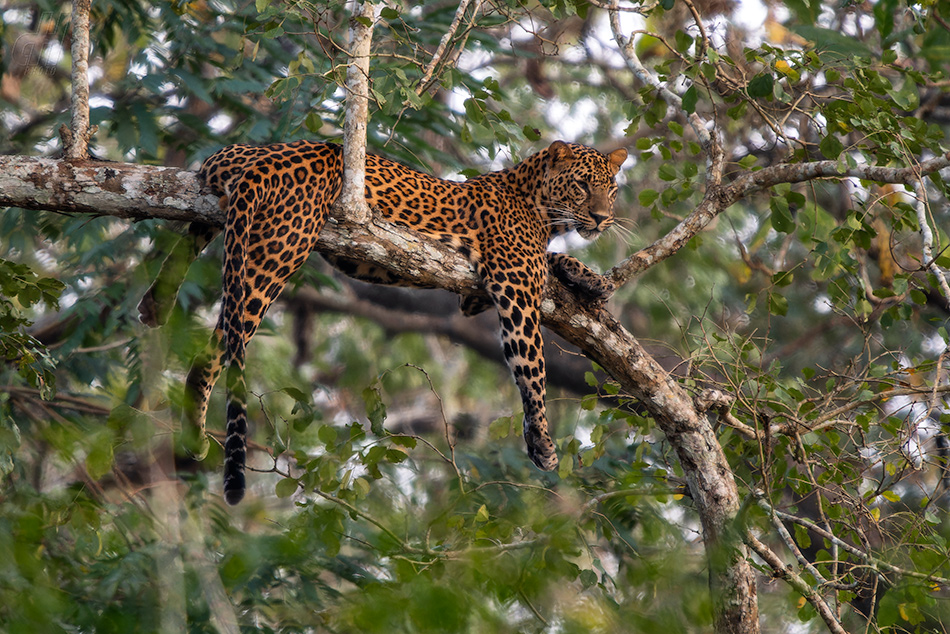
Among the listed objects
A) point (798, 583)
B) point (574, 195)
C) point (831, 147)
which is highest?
point (831, 147)

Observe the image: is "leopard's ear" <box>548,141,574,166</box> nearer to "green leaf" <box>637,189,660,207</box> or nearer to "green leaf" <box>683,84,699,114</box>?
"green leaf" <box>637,189,660,207</box>

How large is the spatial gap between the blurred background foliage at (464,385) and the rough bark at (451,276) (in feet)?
0.59

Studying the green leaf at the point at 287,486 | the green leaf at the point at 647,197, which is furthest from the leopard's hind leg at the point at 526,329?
the green leaf at the point at 287,486

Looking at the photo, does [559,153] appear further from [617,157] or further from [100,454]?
[100,454]

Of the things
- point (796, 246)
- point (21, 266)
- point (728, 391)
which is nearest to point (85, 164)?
point (21, 266)

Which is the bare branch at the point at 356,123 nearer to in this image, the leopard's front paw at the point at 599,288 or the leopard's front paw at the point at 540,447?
the leopard's front paw at the point at 599,288

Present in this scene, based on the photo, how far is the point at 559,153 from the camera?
632 cm

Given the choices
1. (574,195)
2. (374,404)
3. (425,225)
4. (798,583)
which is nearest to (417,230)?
(425,225)

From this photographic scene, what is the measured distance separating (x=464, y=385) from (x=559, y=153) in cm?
909

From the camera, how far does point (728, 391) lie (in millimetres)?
5516

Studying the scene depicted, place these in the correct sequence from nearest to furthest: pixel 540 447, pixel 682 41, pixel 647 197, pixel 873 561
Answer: pixel 873 561, pixel 682 41, pixel 540 447, pixel 647 197

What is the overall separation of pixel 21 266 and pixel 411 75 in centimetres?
435

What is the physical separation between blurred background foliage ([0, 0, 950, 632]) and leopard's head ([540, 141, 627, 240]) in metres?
0.28

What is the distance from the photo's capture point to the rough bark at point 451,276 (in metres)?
4.61
